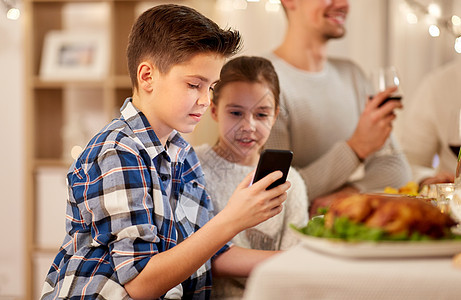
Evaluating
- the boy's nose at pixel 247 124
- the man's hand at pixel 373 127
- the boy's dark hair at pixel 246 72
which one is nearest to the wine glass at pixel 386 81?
the man's hand at pixel 373 127

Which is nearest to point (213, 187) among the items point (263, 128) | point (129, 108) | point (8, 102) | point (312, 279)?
point (263, 128)

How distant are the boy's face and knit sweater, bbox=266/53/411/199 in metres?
0.52

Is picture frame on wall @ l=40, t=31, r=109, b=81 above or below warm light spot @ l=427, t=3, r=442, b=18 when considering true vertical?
below

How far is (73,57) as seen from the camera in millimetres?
3385

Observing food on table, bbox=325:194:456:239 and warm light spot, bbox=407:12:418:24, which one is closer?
food on table, bbox=325:194:456:239

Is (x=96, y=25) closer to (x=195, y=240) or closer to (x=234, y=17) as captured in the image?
(x=234, y=17)

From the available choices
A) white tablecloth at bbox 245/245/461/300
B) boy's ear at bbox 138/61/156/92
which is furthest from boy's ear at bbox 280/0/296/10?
white tablecloth at bbox 245/245/461/300

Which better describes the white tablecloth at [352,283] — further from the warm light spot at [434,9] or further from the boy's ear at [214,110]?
the warm light spot at [434,9]

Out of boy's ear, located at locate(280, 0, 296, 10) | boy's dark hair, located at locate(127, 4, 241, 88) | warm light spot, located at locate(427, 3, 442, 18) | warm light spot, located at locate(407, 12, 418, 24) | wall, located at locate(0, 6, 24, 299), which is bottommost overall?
wall, located at locate(0, 6, 24, 299)

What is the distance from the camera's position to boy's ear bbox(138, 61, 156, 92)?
1.18 m

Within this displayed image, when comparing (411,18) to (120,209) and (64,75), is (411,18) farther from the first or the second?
(120,209)

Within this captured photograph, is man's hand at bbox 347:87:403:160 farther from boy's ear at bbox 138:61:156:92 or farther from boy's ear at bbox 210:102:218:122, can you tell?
boy's ear at bbox 138:61:156:92

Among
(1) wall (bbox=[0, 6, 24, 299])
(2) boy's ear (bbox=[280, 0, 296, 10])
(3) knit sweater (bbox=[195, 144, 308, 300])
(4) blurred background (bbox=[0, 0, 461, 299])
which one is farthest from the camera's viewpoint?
(1) wall (bbox=[0, 6, 24, 299])

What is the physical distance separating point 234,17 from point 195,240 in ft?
7.74
